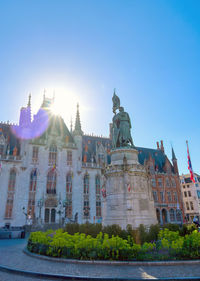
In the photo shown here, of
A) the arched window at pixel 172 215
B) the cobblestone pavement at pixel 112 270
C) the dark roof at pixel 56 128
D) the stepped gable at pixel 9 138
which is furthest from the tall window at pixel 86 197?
the cobblestone pavement at pixel 112 270

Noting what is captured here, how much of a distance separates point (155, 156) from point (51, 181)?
30529 mm

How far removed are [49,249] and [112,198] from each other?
5.29 m

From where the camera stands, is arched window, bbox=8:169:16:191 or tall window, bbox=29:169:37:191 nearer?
arched window, bbox=8:169:16:191

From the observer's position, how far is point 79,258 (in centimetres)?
864

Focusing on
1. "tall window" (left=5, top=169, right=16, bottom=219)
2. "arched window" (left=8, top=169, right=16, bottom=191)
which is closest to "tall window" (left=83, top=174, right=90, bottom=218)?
"tall window" (left=5, top=169, right=16, bottom=219)

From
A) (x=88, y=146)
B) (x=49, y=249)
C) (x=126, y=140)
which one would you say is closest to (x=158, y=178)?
(x=88, y=146)

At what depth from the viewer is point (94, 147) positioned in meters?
47.7

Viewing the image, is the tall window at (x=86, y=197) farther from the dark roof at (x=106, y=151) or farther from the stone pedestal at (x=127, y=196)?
the stone pedestal at (x=127, y=196)

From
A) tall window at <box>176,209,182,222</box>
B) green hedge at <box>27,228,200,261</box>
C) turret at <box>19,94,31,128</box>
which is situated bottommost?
green hedge at <box>27,228,200,261</box>

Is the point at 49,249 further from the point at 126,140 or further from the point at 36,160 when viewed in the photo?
the point at 36,160

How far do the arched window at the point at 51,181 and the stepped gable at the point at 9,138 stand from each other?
24.9 ft

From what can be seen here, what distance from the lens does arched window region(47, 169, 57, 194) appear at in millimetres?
36562

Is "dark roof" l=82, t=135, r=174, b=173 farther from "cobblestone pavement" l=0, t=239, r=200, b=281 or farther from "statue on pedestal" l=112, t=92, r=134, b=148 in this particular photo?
"cobblestone pavement" l=0, t=239, r=200, b=281

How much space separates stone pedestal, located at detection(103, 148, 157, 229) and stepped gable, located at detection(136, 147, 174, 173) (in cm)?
3833
